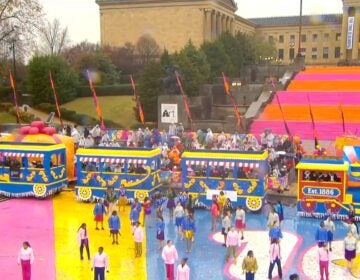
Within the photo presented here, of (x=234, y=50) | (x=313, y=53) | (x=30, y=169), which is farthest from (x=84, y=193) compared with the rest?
(x=313, y=53)

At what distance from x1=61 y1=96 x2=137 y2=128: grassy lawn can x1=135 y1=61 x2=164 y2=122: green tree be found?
9.36 ft

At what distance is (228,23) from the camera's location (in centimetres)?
9838

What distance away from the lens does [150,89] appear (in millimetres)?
44719

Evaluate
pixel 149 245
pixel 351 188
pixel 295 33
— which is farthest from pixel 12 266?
pixel 295 33

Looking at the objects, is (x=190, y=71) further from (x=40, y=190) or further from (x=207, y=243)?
(x=207, y=243)

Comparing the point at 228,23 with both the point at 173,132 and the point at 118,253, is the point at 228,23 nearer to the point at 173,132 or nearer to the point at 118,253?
the point at 173,132

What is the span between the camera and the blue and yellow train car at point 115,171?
22.4 metres

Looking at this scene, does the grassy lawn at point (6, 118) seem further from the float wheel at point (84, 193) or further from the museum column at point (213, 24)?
the museum column at point (213, 24)

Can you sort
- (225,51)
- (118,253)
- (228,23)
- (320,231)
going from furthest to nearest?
(228,23)
(225,51)
(118,253)
(320,231)

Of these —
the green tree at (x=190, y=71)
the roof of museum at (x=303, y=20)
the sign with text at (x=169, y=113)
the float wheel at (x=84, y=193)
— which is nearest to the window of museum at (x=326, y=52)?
the roof of museum at (x=303, y=20)

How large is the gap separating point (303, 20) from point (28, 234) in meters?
107

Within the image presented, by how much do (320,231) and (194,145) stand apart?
15428 mm

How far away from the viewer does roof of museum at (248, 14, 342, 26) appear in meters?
111

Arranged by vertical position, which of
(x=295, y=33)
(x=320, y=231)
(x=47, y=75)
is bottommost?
(x=320, y=231)
